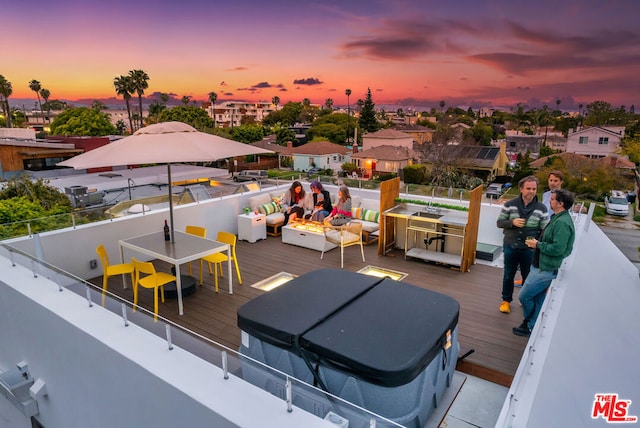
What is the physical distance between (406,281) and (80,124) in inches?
1937

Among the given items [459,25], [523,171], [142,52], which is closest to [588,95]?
[459,25]

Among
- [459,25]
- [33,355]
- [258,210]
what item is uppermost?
[459,25]

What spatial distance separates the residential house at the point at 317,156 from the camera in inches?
1789

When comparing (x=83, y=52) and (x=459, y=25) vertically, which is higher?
(x=459, y=25)

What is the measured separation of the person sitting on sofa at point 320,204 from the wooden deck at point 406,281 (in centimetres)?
86

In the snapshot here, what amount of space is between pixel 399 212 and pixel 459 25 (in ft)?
188

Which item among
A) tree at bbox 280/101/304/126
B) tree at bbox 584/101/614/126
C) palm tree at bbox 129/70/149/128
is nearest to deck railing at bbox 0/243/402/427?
palm tree at bbox 129/70/149/128

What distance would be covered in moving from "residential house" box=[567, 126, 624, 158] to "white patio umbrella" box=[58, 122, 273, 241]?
5522cm

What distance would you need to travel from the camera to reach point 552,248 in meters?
3.62

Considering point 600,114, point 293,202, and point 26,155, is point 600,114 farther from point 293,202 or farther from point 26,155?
point 26,155

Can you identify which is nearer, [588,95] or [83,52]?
[83,52]

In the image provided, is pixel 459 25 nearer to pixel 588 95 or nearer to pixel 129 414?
pixel 588 95

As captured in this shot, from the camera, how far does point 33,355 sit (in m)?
4.41

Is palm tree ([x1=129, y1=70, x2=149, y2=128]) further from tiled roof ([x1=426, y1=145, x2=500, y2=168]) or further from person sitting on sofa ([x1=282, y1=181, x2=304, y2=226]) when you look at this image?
person sitting on sofa ([x1=282, y1=181, x2=304, y2=226])
